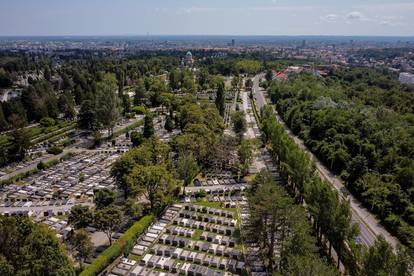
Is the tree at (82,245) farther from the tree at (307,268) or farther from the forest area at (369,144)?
the forest area at (369,144)

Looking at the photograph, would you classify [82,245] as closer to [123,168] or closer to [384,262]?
[123,168]

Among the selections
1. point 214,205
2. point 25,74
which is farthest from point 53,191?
point 25,74

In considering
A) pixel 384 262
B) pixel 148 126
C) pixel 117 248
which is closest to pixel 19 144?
pixel 148 126

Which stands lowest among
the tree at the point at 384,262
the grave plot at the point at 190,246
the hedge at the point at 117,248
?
the grave plot at the point at 190,246

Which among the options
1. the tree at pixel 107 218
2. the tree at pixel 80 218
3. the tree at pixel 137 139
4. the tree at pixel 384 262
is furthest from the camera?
the tree at pixel 137 139

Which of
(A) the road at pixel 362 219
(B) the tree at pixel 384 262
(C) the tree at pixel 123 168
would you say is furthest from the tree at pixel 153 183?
(B) the tree at pixel 384 262

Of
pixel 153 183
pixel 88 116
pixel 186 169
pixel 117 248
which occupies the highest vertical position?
pixel 153 183
